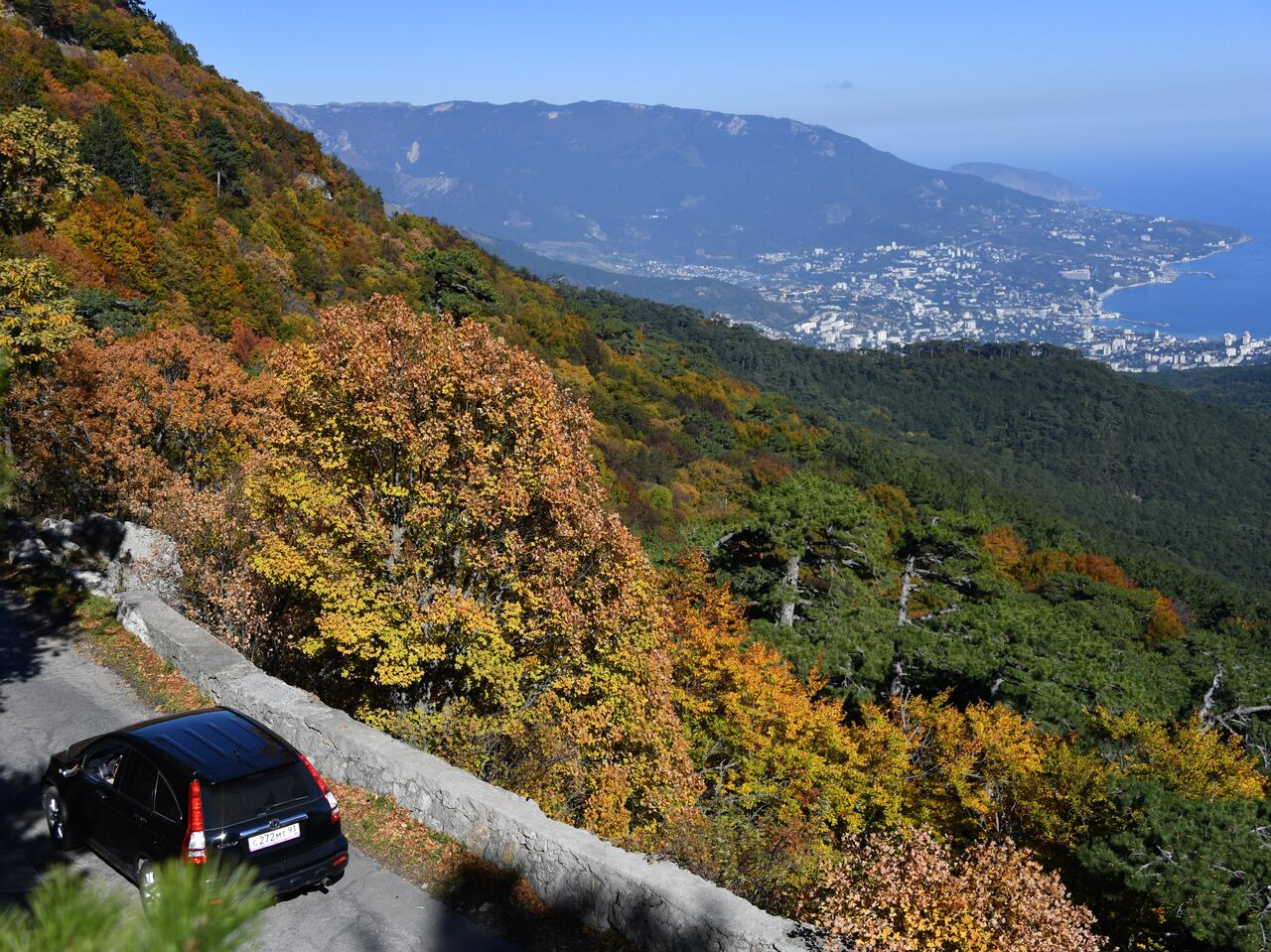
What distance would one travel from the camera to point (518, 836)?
8.05 meters

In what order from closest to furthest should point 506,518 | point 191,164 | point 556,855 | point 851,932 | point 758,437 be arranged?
point 851,932 → point 556,855 → point 506,518 → point 191,164 → point 758,437

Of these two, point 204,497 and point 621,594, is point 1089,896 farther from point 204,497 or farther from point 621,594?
point 204,497

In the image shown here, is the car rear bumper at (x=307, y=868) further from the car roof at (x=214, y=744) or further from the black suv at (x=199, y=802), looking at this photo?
the car roof at (x=214, y=744)

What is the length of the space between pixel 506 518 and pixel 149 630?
537 cm

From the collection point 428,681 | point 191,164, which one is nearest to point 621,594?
point 428,681

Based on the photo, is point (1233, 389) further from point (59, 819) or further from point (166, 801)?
point (59, 819)

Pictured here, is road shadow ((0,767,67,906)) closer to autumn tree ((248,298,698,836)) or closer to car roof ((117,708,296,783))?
car roof ((117,708,296,783))

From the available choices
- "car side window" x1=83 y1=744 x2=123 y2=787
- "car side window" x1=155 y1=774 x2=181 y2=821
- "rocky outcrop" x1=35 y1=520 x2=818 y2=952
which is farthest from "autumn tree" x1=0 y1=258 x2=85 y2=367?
"car side window" x1=155 y1=774 x2=181 y2=821

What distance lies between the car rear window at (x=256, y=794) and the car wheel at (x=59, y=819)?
1961 mm

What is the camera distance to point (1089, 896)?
13336 millimetres

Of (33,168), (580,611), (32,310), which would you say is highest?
(33,168)

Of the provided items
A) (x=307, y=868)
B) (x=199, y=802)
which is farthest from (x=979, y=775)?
(x=199, y=802)

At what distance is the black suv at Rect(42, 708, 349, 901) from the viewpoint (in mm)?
6801

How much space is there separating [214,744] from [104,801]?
1.01m
